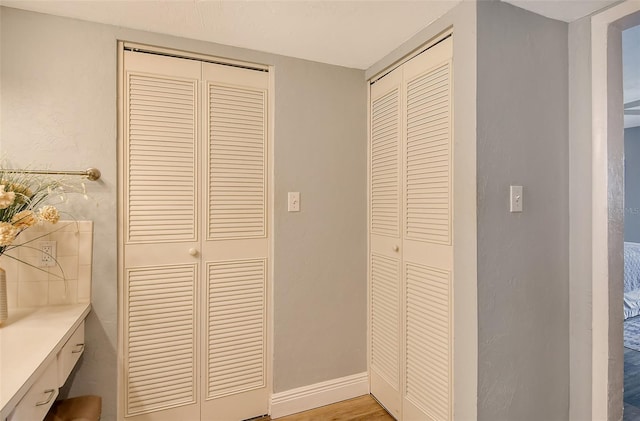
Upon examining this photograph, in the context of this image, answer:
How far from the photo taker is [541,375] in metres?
1.57

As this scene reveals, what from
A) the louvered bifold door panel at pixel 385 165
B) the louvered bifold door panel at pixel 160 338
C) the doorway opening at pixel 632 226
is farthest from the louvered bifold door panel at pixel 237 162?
the doorway opening at pixel 632 226

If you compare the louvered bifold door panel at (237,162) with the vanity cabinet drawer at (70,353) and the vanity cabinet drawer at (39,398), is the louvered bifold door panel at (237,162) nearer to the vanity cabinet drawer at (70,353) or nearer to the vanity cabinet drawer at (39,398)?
the vanity cabinet drawer at (70,353)

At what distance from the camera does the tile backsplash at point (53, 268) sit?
5.05 feet

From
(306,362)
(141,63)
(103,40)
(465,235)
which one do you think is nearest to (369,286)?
(306,362)

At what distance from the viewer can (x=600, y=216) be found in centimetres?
153

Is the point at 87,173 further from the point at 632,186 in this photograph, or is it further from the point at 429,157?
the point at 632,186

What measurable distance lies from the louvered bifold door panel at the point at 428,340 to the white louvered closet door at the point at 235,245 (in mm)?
843

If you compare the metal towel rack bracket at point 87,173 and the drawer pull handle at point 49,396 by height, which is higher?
the metal towel rack bracket at point 87,173

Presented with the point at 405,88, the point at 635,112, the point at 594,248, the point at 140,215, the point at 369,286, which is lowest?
the point at 369,286

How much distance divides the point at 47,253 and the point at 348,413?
185 cm

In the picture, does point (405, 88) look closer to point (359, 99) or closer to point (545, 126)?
point (359, 99)

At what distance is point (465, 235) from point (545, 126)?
67 cm

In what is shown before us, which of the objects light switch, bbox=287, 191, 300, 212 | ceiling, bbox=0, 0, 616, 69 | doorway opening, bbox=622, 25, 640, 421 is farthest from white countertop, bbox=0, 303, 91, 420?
doorway opening, bbox=622, 25, 640, 421

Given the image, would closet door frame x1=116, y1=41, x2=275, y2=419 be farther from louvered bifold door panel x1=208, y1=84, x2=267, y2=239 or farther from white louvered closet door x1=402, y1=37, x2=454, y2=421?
white louvered closet door x1=402, y1=37, x2=454, y2=421
